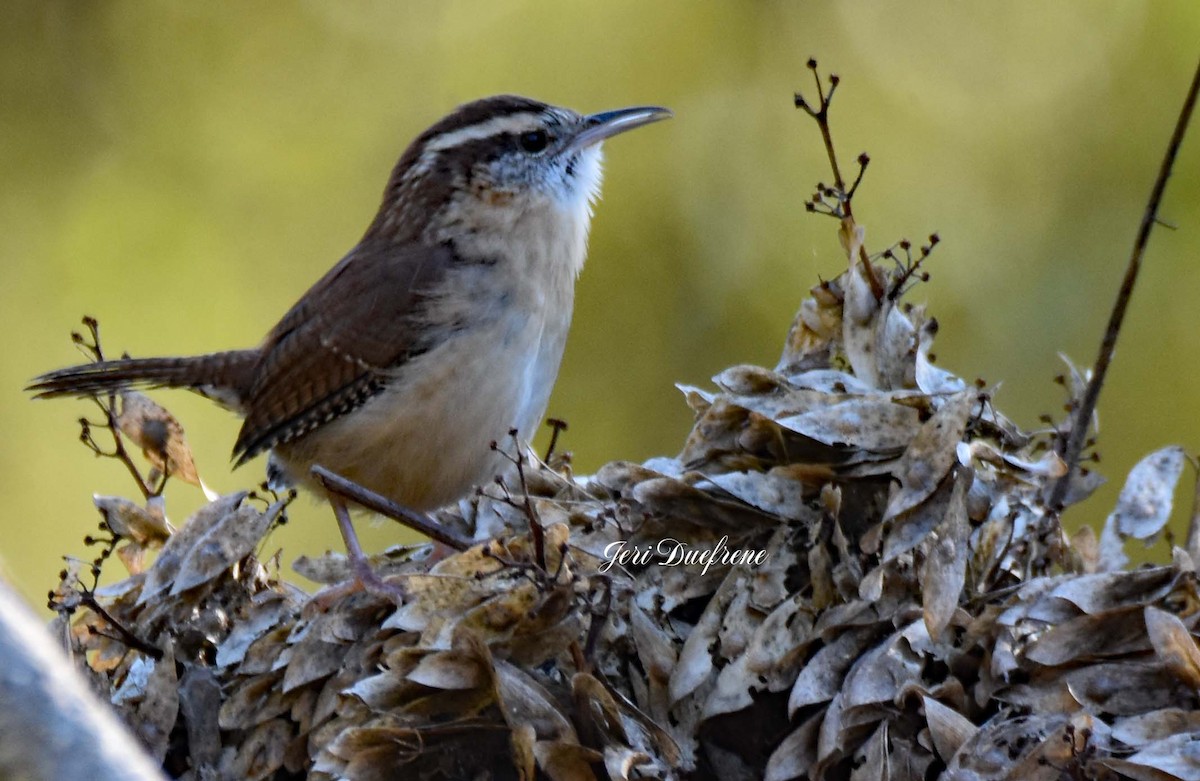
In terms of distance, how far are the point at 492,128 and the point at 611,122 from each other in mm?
311

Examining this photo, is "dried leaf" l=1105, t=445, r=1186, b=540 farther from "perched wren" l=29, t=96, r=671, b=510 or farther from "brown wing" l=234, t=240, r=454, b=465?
"brown wing" l=234, t=240, r=454, b=465

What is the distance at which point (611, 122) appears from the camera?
3.52 m

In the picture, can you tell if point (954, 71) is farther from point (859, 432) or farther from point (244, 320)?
point (859, 432)

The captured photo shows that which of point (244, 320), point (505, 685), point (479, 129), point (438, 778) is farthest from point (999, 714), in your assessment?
point (244, 320)

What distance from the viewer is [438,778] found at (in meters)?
1.69

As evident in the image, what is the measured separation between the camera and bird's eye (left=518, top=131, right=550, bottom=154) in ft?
11.2

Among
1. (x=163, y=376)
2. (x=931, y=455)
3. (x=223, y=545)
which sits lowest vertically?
(x=223, y=545)

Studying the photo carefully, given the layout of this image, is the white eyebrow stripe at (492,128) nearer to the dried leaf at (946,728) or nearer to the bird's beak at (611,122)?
the bird's beak at (611,122)

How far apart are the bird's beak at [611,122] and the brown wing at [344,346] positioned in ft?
1.54

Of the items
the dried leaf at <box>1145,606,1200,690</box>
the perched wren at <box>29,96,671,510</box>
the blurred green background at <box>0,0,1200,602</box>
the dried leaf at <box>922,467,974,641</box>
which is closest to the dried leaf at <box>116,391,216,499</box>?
the perched wren at <box>29,96,671,510</box>

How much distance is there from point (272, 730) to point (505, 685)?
438 mm

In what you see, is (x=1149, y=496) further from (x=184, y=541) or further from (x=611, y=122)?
(x=611, y=122)

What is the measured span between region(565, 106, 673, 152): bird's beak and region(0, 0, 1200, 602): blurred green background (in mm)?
1446

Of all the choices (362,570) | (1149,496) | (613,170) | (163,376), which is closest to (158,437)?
(362,570)
